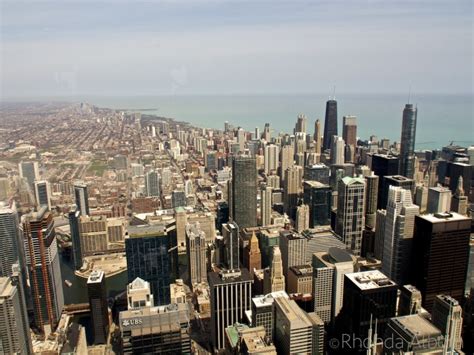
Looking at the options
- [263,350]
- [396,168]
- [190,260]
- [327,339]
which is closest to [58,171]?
[190,260]

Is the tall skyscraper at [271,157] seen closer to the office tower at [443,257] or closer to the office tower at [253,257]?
the office tower at [253,257]

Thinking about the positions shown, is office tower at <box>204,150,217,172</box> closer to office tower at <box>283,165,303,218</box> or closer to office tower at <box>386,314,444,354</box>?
Result: office tower at <box>283,165,303,218</box>

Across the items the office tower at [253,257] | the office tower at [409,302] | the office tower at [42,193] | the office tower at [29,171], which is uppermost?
the office tower at [29,171]

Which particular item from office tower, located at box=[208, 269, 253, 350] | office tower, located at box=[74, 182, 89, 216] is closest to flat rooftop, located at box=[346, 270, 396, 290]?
office tower, located at box=[208, 269, 253, 350]

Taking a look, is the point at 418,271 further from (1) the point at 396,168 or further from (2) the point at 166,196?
(2) the point at 166,196

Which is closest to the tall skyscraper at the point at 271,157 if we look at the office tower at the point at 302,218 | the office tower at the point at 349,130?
the office tower at the point at 349,130

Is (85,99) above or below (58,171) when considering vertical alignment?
above
